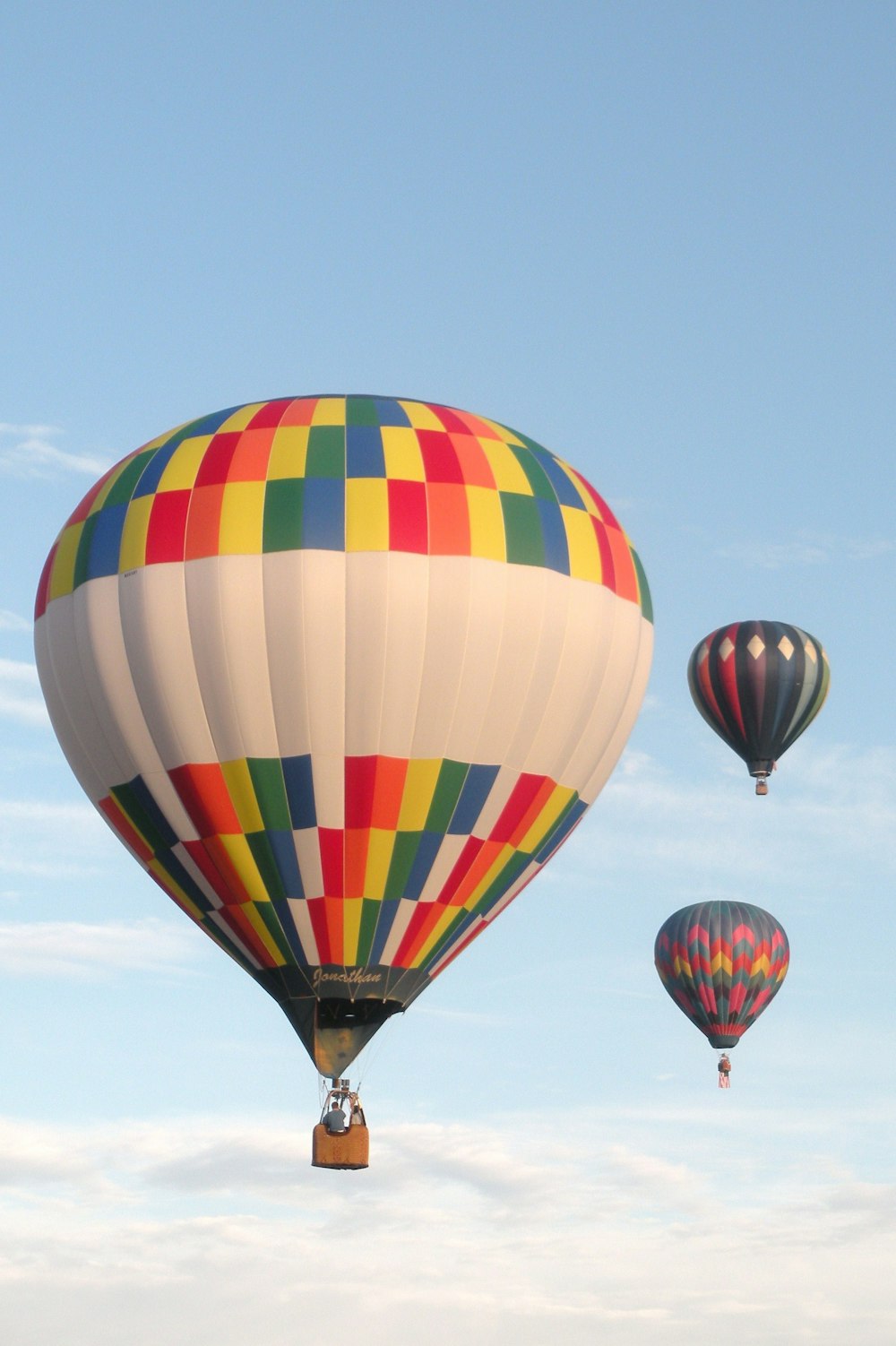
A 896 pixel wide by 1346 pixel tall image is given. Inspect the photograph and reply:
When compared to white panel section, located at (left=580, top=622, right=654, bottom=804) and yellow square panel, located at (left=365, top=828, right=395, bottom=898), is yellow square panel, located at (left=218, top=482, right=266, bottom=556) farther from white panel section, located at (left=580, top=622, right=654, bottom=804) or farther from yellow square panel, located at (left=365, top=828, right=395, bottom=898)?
white panel section, located at (left=580, top=622, right=654, bottom=804)

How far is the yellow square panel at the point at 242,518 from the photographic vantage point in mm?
23703

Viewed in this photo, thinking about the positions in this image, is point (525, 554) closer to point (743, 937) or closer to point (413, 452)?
point (413, 452)

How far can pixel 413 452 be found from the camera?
24344mm

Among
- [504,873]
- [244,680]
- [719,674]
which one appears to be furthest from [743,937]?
[244,680]

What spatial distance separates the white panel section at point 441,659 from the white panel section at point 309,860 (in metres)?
1.29

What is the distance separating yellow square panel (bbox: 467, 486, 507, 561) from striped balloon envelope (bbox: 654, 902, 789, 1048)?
1728 centimetres

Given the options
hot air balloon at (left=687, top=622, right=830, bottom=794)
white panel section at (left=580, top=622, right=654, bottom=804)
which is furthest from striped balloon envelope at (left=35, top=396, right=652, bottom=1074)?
hot air balloon at (left=687, top=622, right=830, bottom=794)

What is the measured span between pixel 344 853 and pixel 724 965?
17425mm

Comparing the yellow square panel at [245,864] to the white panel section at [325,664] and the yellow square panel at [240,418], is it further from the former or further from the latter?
the yellow square panel at [240,418]

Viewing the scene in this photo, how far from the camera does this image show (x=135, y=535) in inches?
958

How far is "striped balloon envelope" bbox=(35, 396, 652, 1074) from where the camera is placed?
23.5m

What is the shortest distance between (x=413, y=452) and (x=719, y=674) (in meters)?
14.5

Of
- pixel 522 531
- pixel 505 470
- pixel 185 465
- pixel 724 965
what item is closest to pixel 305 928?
pixel 522 531

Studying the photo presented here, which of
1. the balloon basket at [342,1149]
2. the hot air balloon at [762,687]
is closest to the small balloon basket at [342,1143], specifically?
the balloon basket at [342,1149]
